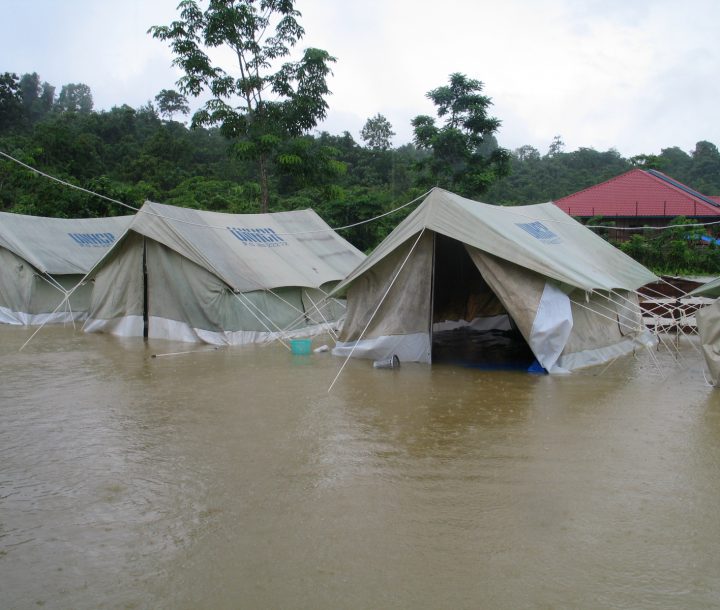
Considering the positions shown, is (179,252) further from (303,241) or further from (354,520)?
(354,520)

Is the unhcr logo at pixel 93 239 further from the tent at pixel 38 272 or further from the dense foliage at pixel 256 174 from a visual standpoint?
the dense foliage at pixel 256 174

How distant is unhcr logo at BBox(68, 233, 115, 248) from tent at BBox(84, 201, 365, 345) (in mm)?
3230

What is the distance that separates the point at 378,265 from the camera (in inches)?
384

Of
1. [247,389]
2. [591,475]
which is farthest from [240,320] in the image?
[591,475]

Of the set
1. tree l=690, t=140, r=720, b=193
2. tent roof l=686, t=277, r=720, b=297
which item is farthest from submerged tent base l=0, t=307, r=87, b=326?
tree l=690, t=140, r=720, b=193

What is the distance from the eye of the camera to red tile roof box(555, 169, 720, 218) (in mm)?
26328

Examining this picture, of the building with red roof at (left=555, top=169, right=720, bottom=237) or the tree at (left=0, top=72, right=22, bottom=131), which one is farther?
the tree at (left=0, top=72, right=22, bottom=131)

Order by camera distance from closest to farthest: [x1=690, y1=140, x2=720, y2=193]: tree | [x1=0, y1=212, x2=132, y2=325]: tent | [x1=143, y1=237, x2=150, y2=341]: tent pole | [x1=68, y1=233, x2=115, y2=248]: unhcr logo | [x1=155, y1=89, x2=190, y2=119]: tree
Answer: [x1=143, y1=237, x2=150, y2=341]: tent pole
[x1=0, y1=212, x2=132, y2=325]: tent
[x1=68, y1=233, x2=115, y2=248]: unhcr logo
[x1=690, y1=140, x2=720, y2=193]: tree
[x1=155, y1=89, x2=190, y2=119]: tree

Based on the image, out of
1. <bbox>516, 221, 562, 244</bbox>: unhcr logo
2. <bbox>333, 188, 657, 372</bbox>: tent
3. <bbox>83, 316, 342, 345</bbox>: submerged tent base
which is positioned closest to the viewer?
<bbox>333, 188, 657, 372</bbox>: tent

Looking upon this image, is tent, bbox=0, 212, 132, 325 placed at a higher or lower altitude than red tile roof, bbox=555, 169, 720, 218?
lower

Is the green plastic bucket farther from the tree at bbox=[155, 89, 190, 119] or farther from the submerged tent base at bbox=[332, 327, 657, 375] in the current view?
the tree at bbox=[155, 89, 190, 119]

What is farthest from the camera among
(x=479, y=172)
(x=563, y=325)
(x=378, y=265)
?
(x=479, y=172)

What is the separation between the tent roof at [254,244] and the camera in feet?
38.1

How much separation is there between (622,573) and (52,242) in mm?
15101
